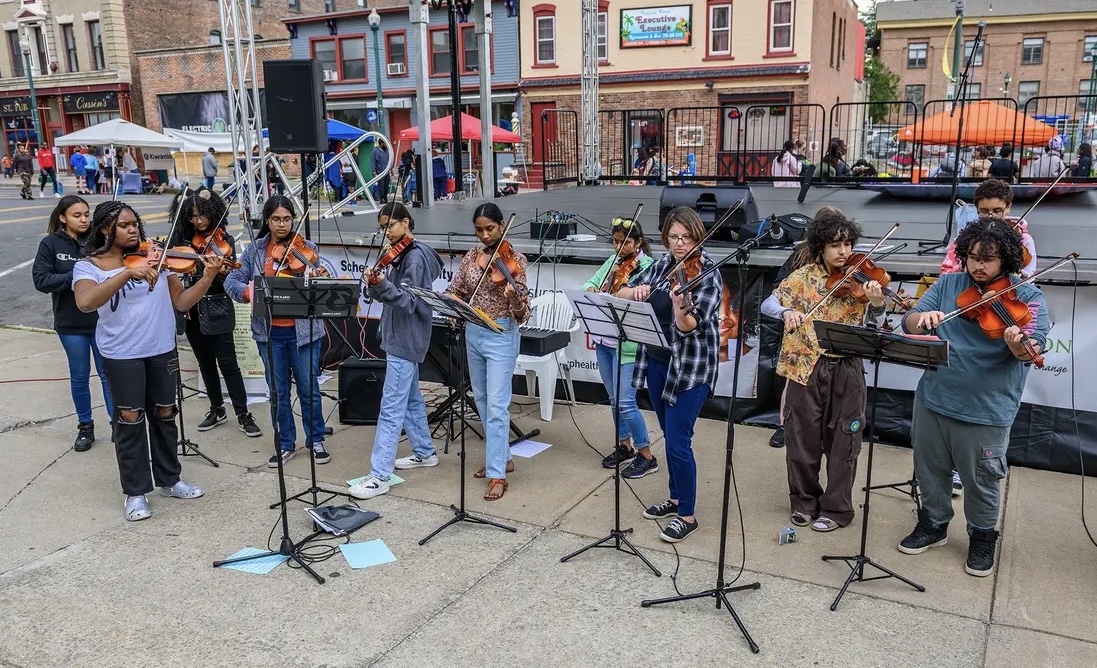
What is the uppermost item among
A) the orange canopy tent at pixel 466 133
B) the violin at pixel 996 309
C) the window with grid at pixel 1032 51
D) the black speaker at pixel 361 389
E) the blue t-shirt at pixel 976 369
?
the window with grid at pixel 1032 51

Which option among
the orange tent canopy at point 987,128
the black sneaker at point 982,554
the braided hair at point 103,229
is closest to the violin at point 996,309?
the black sneaker at point 982,554

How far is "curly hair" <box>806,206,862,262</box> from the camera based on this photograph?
4258 millimetres

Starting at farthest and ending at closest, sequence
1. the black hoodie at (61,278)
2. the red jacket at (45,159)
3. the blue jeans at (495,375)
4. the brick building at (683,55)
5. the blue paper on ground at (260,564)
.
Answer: the red jacket at (45,159)
the brick building at (683,55)
the black hoodie at (61,278)
the blue jeans at (495,375)
the blue paper on ground at (260,564)

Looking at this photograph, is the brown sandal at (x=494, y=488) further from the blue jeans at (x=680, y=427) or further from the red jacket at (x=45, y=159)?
the red jacket at (x=45, y=159)

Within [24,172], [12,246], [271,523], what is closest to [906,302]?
[271,523]

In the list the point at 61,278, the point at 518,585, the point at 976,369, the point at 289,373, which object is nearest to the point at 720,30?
the point at 289,373

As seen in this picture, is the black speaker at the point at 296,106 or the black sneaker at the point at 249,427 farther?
the black speaker at the point at 296,106

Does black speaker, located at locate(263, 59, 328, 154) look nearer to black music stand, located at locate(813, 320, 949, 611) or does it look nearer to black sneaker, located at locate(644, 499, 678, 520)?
black sneaker, located at locate(644, 499, 678, 520)

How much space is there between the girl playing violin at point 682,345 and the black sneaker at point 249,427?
339cm

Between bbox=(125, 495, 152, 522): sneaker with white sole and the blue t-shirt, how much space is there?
14.3ft

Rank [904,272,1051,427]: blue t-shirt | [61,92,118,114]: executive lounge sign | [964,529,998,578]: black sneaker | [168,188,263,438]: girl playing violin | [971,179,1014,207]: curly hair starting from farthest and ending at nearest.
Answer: [61,92,118,114]: executive lounge sign → [168,188,263,438]: girl playing violin → [971,179,1014,207]: curly hair → [964,529,998,578]: black sneaker → [904,272,1051,427]: blue t-shirt

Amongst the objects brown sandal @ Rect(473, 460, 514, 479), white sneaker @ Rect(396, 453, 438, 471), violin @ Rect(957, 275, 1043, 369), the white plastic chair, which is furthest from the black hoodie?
violin @ Rect(957, 275, 1043, 369)

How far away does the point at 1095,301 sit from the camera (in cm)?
543

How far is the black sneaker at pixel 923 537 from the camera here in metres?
4.35
